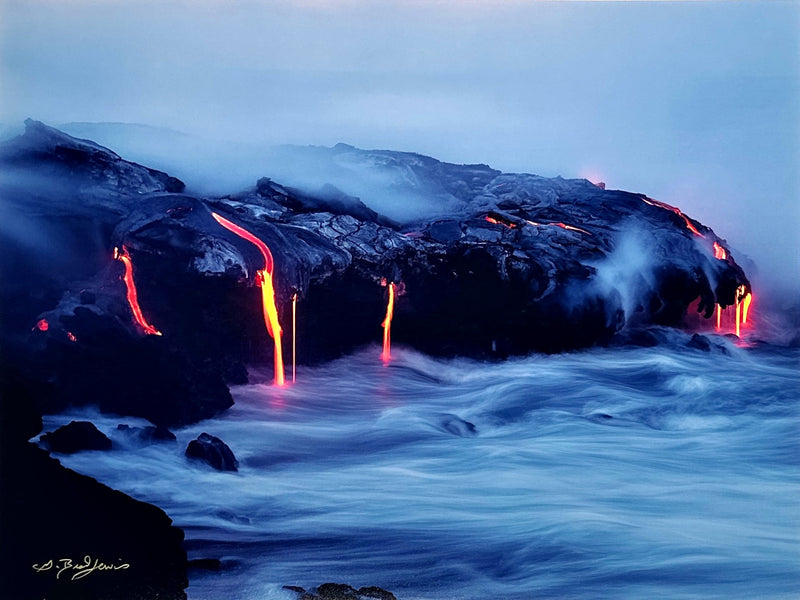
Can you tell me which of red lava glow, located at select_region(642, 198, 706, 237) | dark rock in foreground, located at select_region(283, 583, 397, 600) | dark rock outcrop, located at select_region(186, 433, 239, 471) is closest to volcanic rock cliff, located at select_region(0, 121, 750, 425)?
red lava glow, located at select_region(642, 198, 706, 237)

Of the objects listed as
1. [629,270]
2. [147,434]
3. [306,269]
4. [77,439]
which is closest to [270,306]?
[306,269]

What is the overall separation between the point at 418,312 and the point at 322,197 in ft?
1.76

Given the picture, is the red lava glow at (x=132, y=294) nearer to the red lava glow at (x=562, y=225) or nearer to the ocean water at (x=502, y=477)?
the ocean water at (x=502, y=477)

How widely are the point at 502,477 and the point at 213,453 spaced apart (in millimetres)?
934

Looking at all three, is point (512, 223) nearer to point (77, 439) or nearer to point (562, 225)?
point (562, 225)

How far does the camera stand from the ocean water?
9.79 feet

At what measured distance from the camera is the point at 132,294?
3.23m

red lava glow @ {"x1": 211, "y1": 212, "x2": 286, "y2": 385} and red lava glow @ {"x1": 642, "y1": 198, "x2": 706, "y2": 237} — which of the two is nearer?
red lava glow @ {"x1": 211, "y1": 212, "x2": 286, "y2": 385}

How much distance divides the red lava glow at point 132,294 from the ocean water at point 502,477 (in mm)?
325

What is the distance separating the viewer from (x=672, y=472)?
3.17 meters

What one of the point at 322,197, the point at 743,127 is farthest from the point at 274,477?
the point at 743,127
